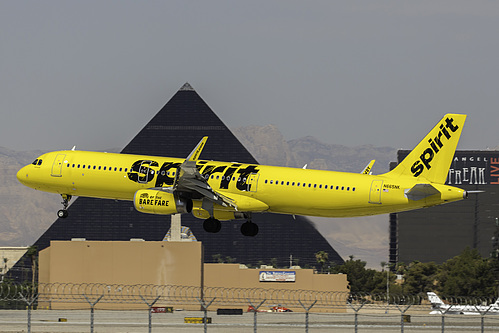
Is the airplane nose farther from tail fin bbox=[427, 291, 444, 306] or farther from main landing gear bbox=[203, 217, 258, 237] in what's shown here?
tail fin bbox=[427, 291, 444, 306]

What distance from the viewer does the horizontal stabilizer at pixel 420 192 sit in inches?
2928

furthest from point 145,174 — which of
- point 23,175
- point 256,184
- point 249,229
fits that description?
point 23,175

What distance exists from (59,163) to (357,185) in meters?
24.2

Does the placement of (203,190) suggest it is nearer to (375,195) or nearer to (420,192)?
(375,195)

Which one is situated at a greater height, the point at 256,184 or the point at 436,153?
the point at 436,153

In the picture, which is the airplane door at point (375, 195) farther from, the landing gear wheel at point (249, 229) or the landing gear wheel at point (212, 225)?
the landing gear wheel at point (212, 225)

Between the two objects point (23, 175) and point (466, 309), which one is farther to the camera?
point (466, 309)

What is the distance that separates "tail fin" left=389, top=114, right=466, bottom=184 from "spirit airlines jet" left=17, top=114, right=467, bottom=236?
74 mm

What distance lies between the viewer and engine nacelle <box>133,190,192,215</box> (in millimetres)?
78438

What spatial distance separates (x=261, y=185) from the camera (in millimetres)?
78625

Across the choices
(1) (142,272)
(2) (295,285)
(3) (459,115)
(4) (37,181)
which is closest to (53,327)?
(4) (37,181)

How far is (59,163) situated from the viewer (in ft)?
275

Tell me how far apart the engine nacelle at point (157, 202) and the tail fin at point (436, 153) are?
1638 centimetres

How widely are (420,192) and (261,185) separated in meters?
11.9
